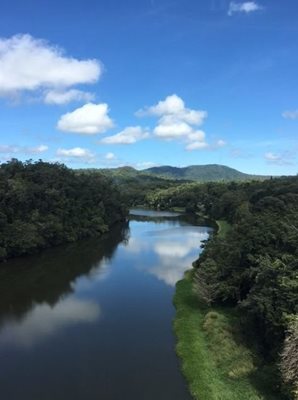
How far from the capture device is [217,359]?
27344 mm

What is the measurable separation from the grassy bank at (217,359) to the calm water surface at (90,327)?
898 mm

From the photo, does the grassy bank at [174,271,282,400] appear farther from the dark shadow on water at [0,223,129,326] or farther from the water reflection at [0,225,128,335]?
the dark shadow on water at [0,223,129,326]

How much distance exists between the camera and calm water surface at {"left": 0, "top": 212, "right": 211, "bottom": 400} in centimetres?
2473

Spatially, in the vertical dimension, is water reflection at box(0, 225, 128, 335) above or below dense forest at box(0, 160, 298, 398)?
below

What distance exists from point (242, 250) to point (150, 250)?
30997 mm

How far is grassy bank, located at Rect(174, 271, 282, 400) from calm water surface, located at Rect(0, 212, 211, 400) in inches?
35.3

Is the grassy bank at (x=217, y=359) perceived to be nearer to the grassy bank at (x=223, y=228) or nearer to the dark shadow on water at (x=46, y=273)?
the dark shadow on water at (x=46, y=273)

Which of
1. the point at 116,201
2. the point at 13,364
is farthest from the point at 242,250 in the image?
the point at 116,201

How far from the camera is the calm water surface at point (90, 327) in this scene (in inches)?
974

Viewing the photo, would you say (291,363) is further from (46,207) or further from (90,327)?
(46,207)

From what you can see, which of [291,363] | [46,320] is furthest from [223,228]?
[291,363]

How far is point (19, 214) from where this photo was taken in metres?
66.5

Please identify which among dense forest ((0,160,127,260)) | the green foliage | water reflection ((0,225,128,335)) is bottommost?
water reflection ((0,225,128,335))

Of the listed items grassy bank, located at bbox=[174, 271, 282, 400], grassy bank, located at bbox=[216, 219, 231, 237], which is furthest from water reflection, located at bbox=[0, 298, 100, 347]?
grassy bank, located at bbox=[216, 219, 231, 237]
